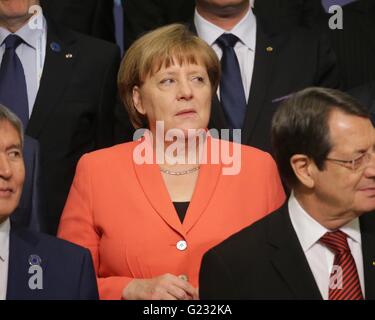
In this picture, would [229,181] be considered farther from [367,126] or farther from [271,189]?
[367,126]

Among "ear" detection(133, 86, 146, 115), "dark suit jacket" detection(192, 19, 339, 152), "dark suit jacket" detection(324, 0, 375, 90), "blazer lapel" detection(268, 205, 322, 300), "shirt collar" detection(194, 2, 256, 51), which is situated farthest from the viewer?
"dark suit jacket" detection(324, 0, 375, 90)

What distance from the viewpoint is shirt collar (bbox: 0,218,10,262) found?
2435mm

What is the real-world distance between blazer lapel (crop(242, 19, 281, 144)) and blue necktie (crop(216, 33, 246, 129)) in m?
0.03

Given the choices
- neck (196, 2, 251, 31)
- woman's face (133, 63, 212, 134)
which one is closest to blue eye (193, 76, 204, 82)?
woman's face (133, 63, 212, 134)

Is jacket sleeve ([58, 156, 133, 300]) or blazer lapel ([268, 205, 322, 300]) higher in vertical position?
jacket sleeve ([58, 156, 133, 300])

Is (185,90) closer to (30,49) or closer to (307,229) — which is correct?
(307,229)

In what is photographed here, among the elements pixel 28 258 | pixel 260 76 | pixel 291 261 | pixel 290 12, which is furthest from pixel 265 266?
pixel 290 12

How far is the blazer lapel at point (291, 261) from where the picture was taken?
Result: 7.75 feet

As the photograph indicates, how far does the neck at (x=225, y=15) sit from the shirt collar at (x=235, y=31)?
14 millimetres

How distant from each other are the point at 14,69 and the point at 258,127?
686mm

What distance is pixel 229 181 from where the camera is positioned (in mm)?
2639

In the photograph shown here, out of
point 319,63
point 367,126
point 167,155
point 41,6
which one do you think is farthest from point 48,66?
point 367,126

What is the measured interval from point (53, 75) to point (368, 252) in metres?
1.04

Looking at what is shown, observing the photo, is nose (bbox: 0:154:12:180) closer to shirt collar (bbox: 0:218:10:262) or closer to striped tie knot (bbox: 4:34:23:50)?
shirt collar (bbox: 0:218:10:262)
